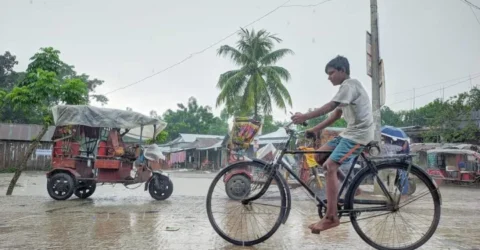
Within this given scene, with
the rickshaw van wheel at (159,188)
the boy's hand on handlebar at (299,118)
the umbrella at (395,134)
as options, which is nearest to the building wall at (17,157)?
the rickshaw van wheel at (159,188)

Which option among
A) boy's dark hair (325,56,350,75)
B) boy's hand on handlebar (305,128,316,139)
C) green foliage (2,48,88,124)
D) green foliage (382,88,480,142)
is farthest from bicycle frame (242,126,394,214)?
green foliage (382,88,480,142)

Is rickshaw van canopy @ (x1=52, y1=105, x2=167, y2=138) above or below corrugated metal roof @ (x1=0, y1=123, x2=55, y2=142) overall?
below

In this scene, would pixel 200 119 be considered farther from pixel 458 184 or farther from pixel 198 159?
pixel 458 184

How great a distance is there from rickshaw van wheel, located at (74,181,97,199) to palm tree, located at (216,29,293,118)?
1669 centimetres

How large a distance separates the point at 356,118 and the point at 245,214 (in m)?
1.54

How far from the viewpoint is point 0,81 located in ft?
119

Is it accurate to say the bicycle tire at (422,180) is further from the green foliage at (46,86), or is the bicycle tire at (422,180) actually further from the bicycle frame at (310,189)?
the green foliage at (46,86)

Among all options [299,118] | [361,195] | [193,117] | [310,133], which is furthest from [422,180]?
[193,117]

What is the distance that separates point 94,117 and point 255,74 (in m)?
17.4

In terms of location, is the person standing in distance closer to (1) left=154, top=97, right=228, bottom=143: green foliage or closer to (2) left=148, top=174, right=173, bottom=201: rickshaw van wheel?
(2) left=148, top=174, right=173, bottom=201: rickshaw van wheel

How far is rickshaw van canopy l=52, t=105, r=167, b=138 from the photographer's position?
891cm

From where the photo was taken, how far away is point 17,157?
96.0 feet

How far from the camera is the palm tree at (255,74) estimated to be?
84.0ft

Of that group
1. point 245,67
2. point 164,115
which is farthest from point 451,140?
point 164,115
